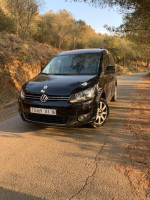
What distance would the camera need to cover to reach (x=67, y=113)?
368 centimetres

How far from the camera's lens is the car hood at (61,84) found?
3777mm

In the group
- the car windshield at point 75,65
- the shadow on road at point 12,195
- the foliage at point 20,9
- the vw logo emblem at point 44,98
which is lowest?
the shadow on road at point 12,195

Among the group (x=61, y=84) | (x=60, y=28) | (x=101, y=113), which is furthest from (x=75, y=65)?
(x=60, y=28)

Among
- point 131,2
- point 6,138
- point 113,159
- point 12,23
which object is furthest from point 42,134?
point 12,23

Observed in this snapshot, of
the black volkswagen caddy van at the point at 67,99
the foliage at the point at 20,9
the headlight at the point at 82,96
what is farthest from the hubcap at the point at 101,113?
the foliage at the point at 20,9

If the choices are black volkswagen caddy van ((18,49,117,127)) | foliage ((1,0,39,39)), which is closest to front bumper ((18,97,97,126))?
black volkswagen caddy van ((18,49,117,127))

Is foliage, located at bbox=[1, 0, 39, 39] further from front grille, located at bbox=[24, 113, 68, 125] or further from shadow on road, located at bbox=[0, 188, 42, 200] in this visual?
shadow on road, located at bbox=[0, 188, 42, 200]

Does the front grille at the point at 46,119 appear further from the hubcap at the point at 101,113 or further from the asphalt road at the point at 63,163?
the hubcap at the point at 101,113

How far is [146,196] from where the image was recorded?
7.08 feet

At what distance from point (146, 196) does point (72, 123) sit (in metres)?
1.94

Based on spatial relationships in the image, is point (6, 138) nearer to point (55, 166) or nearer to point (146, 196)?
point (55, 166)

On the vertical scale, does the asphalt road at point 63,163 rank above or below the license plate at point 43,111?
below

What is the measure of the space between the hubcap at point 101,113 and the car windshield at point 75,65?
839mm

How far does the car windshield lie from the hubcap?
2.75 feet
